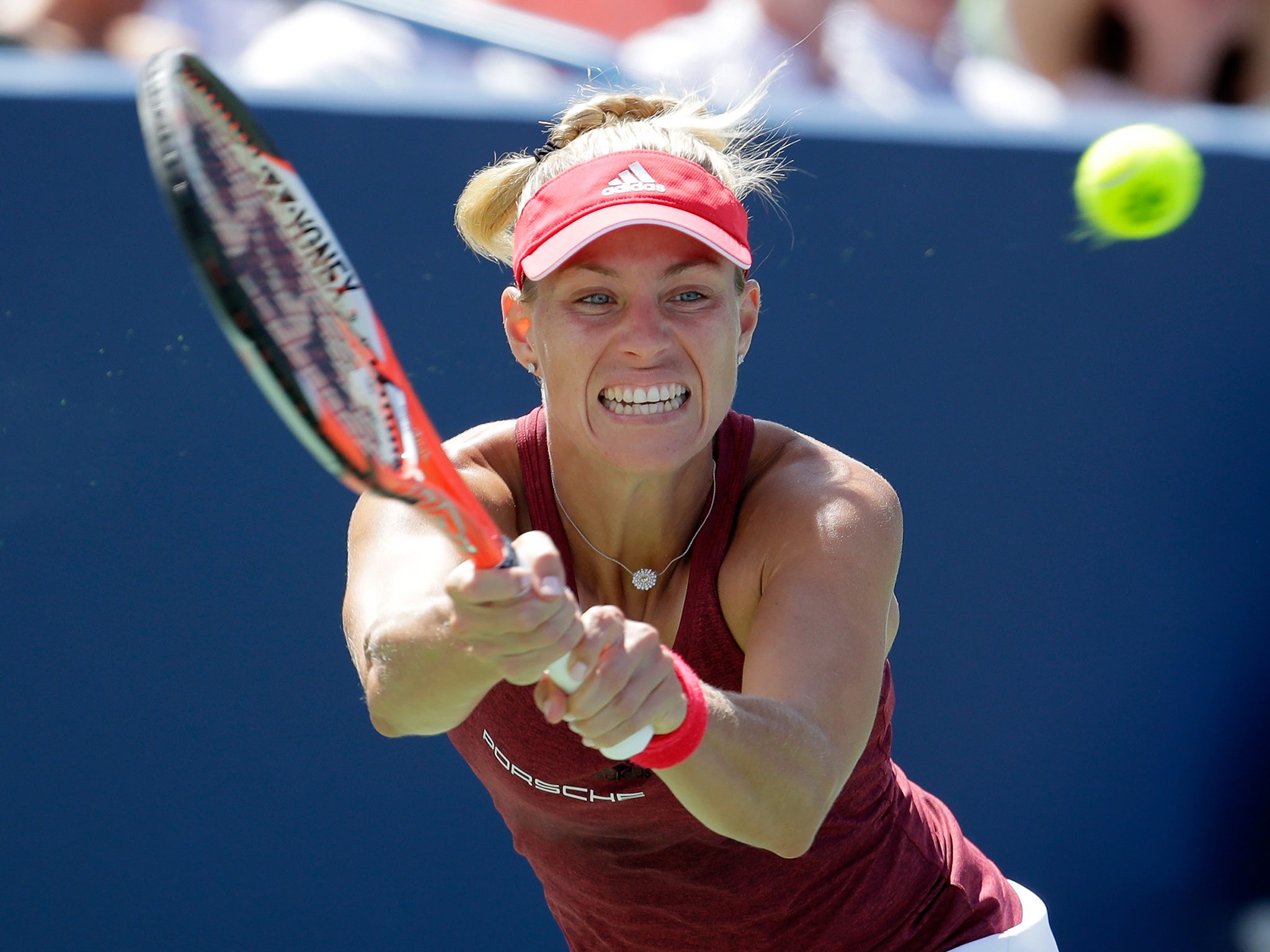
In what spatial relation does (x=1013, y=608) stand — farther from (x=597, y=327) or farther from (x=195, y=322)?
(x=195, y=322)

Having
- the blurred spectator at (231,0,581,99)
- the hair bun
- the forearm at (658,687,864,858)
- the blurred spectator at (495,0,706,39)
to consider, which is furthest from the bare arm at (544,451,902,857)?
the blurred spectator at (495,0,706,39)

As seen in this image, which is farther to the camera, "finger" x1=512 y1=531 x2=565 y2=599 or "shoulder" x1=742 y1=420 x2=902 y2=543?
"shoulder" x1=742 y1=420 x2=902 y2=543

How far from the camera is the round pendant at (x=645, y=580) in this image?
1655 mm

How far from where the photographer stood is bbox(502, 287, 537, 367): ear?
164 centimetres

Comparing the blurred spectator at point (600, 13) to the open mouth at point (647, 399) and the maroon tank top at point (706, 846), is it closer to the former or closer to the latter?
the maroon tank top at point (706, 846)

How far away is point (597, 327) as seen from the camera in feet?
4.91

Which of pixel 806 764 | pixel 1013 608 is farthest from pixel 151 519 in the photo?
pixel 1013 608

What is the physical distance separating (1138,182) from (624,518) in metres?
1.27

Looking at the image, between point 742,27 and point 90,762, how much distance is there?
1829 mm

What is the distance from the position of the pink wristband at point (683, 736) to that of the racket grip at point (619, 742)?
0.01 metres

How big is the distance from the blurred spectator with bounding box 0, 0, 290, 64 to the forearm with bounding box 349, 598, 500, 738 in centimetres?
138

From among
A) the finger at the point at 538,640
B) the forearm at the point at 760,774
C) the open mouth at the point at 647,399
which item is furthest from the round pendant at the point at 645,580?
the finger at the point at 538,640

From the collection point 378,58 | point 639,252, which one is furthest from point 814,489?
point 378,58

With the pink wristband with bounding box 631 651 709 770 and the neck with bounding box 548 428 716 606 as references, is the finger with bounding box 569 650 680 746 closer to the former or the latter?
the pink wristband with bounding box 631 651 709 770
